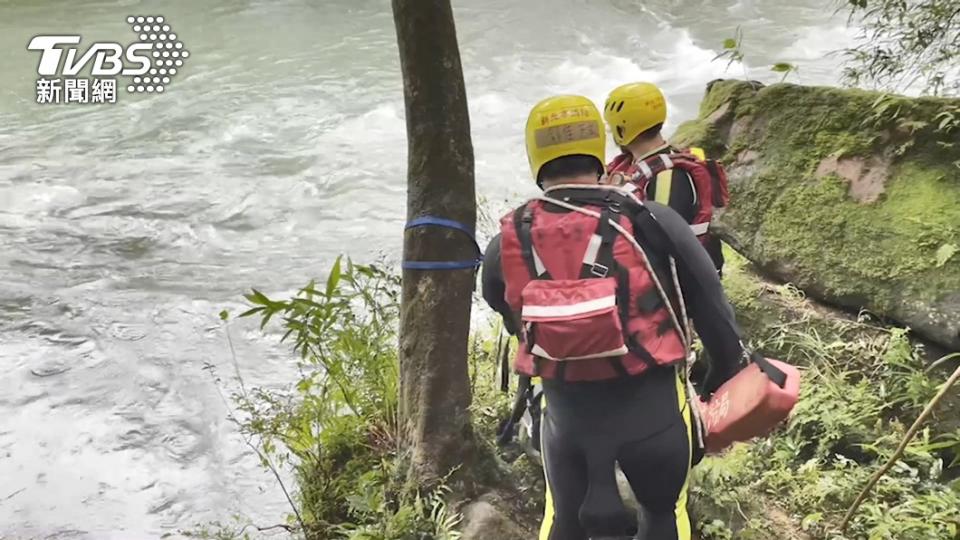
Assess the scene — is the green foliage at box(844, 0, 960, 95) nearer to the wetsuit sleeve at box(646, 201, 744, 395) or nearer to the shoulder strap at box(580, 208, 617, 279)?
the wetsuit sleeve at box(646, 201, 744, 395)

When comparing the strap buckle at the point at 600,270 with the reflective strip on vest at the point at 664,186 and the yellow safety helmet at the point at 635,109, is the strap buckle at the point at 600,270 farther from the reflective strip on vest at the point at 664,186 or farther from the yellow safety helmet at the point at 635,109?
the yellow safety helmet at the point at 635,109

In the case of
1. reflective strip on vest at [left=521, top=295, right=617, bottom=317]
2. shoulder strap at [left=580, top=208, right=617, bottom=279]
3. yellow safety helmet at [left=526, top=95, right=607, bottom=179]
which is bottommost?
reflective strip on vest at [left=521, top=295, right=617, bottom=317]

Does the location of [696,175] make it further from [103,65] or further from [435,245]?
[103,65]

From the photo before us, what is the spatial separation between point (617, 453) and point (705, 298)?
552mm

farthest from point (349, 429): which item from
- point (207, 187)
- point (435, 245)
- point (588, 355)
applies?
point (207, 187)

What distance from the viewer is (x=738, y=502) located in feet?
10.9

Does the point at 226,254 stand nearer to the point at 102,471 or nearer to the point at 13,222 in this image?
the point at 13,222

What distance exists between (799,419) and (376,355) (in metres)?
2.04

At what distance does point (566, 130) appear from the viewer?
2.34 metres

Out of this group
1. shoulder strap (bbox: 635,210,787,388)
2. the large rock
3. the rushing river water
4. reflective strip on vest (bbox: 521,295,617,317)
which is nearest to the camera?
reflective strip on vest (bbox: 521,295,617,317)

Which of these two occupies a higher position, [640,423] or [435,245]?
[435,245]

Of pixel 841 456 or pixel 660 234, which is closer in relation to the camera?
pixel 660 234

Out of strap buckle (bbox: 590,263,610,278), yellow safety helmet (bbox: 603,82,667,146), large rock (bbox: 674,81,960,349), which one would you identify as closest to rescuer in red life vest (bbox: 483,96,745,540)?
strap buckle (bbox: 590,263,610,278)

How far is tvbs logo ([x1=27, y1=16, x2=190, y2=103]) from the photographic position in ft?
39.5
